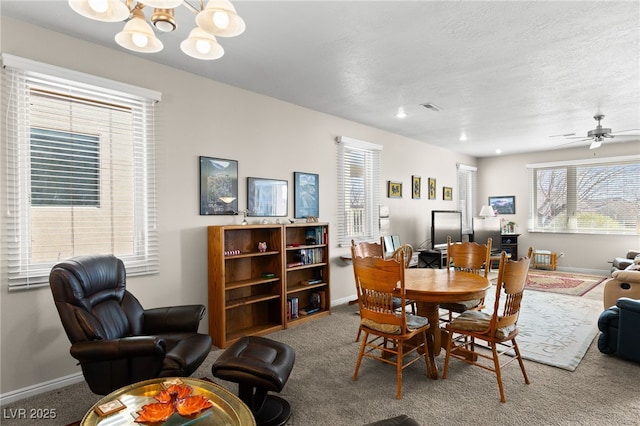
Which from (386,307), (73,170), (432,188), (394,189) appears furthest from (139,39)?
(432,188)

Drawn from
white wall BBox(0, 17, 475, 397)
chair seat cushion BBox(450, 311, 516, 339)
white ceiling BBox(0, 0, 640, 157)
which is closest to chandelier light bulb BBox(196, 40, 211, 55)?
white ceiling BBox(0, 0, 640, 157)

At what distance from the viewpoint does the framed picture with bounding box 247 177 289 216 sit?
4172mm

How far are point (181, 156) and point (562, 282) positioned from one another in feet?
22.9

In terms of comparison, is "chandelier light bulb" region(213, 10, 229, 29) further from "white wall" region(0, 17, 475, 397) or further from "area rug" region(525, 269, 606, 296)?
"area rug" region(525, 269, 606, 296)

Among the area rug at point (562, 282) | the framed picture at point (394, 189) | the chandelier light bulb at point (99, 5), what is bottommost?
the area rug at point (562, 282)

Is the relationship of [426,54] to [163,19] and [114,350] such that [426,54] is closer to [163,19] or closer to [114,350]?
[163,19]

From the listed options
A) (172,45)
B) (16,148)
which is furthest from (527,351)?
(16,148)

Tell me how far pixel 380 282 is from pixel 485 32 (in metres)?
2.13

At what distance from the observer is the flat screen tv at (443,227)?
21.9 feet

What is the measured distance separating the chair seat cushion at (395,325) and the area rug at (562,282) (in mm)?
4348

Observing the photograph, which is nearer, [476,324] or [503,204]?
[476,324]

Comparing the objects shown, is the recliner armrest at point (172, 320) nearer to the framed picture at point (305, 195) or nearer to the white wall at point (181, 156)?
the white wall at point (181, 156)

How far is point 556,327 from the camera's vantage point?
13.5 ft

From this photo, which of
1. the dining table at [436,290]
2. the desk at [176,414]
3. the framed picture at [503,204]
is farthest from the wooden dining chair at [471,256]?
the framed picture at [503,204]
